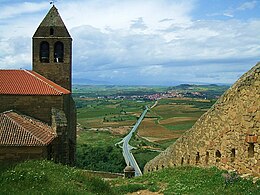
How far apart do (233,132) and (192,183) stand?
1.80 m

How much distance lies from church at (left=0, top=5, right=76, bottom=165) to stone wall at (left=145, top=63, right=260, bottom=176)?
570cm

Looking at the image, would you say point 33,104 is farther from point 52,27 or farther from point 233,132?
point 233,132

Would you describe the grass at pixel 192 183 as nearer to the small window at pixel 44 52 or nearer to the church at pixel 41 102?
the church at pixel 41 102

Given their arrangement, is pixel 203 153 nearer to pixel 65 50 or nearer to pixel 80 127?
pixel 65 50

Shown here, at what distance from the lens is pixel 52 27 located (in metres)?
23.9

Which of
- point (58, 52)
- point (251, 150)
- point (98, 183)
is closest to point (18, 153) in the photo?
point (98, 183)

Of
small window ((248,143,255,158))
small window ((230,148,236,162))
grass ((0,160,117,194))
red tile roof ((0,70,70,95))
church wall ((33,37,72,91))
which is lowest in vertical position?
grass ((0,160,117,194))

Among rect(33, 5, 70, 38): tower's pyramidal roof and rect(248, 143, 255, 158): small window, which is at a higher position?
rect(33, 5, 70, 38): tower's pyramidal roof

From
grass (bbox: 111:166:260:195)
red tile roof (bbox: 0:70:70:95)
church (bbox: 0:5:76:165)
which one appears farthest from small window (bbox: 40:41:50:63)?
grass (bbox: 111:166:260:195)

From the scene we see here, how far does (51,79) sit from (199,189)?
16.4 metres

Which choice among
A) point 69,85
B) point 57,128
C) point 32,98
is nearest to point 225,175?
point 57,128

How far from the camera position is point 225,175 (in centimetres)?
958

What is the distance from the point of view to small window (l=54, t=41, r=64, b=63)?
2409 cm

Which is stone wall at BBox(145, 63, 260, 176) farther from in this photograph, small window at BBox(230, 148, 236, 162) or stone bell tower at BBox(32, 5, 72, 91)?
stone bell tower at BBox(32, 5, 72, 91)
